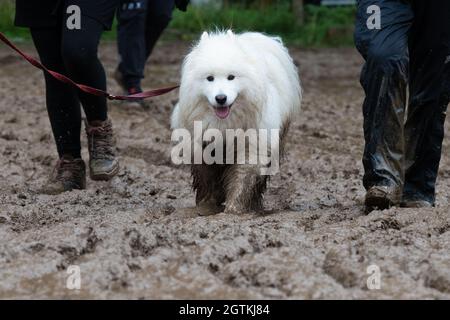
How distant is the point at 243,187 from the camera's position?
4.49m

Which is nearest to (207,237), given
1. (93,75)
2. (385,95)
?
(385,95)

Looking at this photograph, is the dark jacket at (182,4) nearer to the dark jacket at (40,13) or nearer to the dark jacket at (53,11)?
the dark jacket at (53,11)

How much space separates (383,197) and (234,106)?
2.84 ft

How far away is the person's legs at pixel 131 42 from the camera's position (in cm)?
771

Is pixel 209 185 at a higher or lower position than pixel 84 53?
lower

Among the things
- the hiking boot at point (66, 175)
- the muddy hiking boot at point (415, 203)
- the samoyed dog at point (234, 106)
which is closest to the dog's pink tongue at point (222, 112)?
the samoyed dog at point (234, 106)

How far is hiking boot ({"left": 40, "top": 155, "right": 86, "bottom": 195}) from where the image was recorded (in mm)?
5156

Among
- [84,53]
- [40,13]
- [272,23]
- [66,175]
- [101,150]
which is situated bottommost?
[272,23]

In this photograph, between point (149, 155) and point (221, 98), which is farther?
point (149, 155)

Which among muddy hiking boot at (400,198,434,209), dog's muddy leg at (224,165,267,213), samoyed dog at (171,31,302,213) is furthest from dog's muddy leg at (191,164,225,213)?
muddy hiking boot at (400,198,434,209)

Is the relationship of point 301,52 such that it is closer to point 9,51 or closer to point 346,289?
point 9,51

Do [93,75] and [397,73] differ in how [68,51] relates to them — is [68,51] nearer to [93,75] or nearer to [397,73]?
[93,75]

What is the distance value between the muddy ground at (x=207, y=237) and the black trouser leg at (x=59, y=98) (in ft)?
0.99
